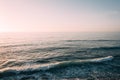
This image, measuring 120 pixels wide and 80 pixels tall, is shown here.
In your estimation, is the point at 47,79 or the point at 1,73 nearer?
the point at 47,79

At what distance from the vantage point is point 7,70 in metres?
17.7

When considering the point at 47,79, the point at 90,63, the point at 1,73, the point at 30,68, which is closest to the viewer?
the point at 47,79

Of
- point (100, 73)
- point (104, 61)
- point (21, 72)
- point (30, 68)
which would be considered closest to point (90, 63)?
point (104, 61)

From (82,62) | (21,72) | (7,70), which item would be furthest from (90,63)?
(7,70)

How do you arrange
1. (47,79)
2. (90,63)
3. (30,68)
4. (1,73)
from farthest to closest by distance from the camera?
1. (90,63)
2. (30,68)
3. (1,73)
4. (47,79)

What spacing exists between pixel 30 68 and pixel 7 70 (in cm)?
325

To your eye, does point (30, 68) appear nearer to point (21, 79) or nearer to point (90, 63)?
point (21, 79)

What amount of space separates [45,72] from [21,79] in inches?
147

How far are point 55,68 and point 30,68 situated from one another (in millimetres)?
3843

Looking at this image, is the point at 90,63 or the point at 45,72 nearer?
the point at 45,72

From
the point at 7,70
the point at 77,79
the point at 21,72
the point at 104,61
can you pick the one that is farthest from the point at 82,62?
the point at 7,70

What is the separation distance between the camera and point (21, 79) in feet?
48.8

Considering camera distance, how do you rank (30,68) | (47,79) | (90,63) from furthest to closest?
1. (90,63)
2. (30,68)
3. (47,79)

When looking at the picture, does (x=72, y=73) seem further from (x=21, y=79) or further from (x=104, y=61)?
(x=104, y=61)
